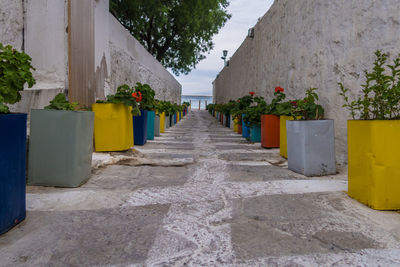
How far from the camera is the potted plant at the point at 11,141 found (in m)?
1.18

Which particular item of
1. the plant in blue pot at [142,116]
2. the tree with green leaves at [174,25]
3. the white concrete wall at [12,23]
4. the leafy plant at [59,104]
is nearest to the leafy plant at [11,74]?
the leafy plant at [59,104]

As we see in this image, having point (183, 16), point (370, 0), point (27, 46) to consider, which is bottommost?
point (27, 46)

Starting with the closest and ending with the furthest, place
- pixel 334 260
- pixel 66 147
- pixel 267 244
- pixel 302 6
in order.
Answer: pixel 334 260 < pixel 267 244 < pixel 66 147 < pixel 302 6

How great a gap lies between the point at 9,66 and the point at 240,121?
5696mm

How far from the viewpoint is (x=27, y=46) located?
262cm

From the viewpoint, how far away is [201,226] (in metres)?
1.34

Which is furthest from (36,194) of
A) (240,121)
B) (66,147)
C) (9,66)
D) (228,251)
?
(240,121)

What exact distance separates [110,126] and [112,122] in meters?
0.05

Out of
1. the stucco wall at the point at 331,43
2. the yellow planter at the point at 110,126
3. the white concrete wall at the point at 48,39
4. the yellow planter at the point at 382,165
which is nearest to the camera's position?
the yellow planter at the point at 382,165

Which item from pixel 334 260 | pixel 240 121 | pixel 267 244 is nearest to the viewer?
pixel 334 260

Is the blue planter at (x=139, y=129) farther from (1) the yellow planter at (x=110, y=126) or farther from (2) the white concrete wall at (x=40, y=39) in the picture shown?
(2) the white concrete wall at (x=40, y=39)

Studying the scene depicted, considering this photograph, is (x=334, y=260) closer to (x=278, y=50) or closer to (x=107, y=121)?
(x=107, y=121)

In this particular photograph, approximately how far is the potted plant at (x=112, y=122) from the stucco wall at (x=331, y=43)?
7.55ft

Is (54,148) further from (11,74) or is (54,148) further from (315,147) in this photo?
(315,147)
